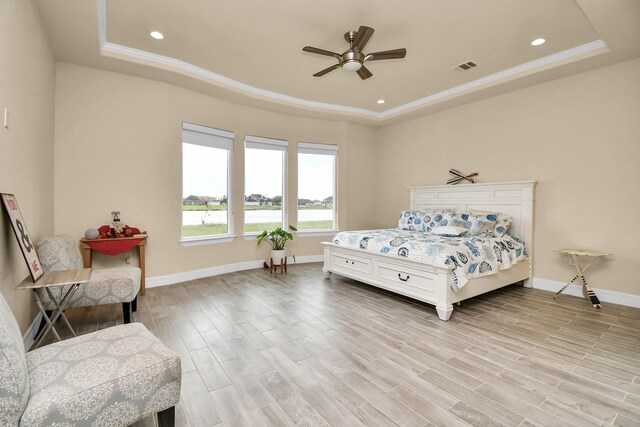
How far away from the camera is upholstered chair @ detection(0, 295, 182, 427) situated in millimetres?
1008

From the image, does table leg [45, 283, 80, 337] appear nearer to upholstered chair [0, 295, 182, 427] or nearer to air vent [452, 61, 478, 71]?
upholstered chair [0, 295, 182, 427]

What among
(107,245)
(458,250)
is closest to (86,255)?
(107,245)

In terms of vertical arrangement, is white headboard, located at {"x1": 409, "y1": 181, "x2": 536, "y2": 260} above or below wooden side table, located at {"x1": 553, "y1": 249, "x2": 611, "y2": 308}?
above

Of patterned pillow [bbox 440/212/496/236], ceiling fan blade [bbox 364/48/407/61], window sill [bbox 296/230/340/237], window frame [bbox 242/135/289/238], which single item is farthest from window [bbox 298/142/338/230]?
ceiling fan blade [bbox 364/48/407/61]

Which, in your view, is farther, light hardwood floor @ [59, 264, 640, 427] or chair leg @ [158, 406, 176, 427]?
light hardwood floor @ [59, 264, 640, 427]

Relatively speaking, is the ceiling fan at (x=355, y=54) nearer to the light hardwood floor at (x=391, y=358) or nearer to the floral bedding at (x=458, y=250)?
the floral bedding at (x=458, y=250)

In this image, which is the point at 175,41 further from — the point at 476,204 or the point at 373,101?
the point at 476,204

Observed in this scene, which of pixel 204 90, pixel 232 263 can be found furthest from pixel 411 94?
pixel 232 263

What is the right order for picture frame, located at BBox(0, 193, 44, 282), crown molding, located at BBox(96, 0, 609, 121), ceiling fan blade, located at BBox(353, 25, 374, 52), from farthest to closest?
crown molding, located at BBox(96, 0, 609, 121)
ceiling fan blade, located at BBox(353, 25, 374, 52)
picture frame, located at BBox(0, 193, 44, 282)

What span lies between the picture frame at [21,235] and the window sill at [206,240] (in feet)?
6.88

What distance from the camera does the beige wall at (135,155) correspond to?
3.50 m

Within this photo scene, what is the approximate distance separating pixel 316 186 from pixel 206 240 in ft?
7.75

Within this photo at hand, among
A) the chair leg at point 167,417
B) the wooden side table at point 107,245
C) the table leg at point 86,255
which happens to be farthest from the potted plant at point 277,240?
the chair leg at point 167,417

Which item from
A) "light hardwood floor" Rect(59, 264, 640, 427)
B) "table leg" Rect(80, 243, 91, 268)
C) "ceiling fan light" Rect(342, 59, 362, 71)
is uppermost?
"ceiling fan light" Rect(342, 59, 362, 71)
